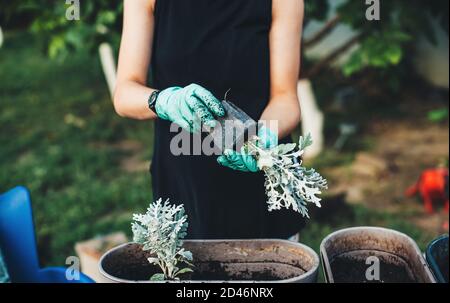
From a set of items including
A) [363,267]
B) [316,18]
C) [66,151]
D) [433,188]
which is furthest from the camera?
[66,151]

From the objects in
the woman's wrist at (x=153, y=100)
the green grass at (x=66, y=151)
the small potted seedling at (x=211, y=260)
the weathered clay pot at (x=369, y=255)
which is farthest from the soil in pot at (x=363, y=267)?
the green grass at (x=66, y=151)

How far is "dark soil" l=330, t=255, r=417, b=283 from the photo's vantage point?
1459 mm

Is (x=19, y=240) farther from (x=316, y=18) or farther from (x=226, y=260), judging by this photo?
(x=316, y=18)

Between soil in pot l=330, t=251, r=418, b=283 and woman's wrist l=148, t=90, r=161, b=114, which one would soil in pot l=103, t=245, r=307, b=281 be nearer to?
soil in pot l=330, t=251, r=418, b=283

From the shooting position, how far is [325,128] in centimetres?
598

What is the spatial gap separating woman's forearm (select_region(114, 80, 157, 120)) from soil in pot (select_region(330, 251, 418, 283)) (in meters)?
0.75

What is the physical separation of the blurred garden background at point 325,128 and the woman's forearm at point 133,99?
1.60 meters

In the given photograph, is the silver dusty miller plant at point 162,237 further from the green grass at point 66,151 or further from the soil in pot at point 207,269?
the green grass at point 66,151

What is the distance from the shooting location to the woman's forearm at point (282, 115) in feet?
5.87

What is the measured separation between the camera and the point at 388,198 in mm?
4594

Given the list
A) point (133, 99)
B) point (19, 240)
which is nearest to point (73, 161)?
point (19, 240)

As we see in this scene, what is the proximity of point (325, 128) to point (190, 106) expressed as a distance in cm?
453

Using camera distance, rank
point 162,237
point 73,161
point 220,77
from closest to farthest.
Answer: point 162,237, point 220,77, point 73,161
